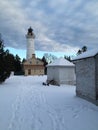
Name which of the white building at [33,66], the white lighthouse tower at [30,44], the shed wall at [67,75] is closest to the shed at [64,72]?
the shed wall at [67,75]

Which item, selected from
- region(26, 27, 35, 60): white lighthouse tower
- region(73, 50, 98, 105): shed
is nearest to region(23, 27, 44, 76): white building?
region(26, 27, 35, 60): white lighthouse tower

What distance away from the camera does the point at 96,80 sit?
13.6 metres

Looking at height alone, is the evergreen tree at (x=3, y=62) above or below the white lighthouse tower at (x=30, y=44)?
below

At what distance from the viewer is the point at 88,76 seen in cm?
1479

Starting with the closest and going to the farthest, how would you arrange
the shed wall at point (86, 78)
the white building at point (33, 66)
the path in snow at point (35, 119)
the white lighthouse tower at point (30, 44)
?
1. the path in snow at point (35, 119)
2. the shed wall at point (86, 78)
3. the white building at point (33, 66)
4. the white lighthouse tower at point (30, 44)

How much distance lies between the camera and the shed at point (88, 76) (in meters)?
13.6

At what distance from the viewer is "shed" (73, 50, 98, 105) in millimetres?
13623

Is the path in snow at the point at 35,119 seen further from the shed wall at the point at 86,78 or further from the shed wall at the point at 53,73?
the shed wall at the point at 53,73

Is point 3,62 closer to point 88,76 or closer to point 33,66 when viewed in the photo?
point 88,76

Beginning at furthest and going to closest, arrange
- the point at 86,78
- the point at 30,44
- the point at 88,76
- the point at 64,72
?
the point at 30,44 < the point at 64,72 < the point at 86,78 < the point at 88,76

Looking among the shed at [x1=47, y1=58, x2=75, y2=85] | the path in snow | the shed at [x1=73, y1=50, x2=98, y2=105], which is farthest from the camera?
the shed at [x1=47, y1=58, x2=75, y2=85]

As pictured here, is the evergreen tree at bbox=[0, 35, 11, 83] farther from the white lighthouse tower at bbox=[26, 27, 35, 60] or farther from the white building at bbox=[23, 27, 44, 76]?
the white lighthouse tower at bbox=[26, 27, 35, 60]

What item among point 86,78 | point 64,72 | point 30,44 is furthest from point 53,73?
point 30,44

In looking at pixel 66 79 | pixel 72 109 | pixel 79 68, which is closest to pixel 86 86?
→ pixel 79 68
